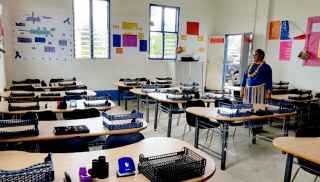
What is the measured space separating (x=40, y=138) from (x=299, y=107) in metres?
5.10

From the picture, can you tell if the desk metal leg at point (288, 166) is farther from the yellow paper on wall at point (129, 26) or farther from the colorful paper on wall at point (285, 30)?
the yellow paper on wall at point (129, 26)

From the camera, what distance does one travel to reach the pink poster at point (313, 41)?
6531 mm

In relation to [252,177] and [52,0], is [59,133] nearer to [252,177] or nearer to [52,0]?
[252,177]

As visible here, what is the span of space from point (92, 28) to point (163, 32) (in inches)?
97.0

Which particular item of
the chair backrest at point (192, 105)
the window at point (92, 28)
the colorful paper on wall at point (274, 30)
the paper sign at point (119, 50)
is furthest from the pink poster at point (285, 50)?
the window at point (92, 28)

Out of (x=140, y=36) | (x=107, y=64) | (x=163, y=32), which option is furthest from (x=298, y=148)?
(x=163, y=32)

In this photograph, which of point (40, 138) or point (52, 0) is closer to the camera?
point (40, 138)

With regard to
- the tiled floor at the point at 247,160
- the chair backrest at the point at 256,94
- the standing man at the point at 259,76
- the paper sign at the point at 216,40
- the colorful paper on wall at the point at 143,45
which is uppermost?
the paper sign at the point at 216,40

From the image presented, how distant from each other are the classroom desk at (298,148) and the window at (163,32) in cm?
694

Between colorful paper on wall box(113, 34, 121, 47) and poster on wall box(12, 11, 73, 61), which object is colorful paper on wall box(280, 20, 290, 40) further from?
poster on wall box(12, 11, 73, 61)

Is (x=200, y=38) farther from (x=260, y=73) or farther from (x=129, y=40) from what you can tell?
(x=260, y=73)

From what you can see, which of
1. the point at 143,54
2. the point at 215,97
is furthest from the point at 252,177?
the point at 143,54

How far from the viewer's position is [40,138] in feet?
8.23

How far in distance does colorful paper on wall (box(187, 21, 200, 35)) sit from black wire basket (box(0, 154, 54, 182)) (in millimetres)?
8622
